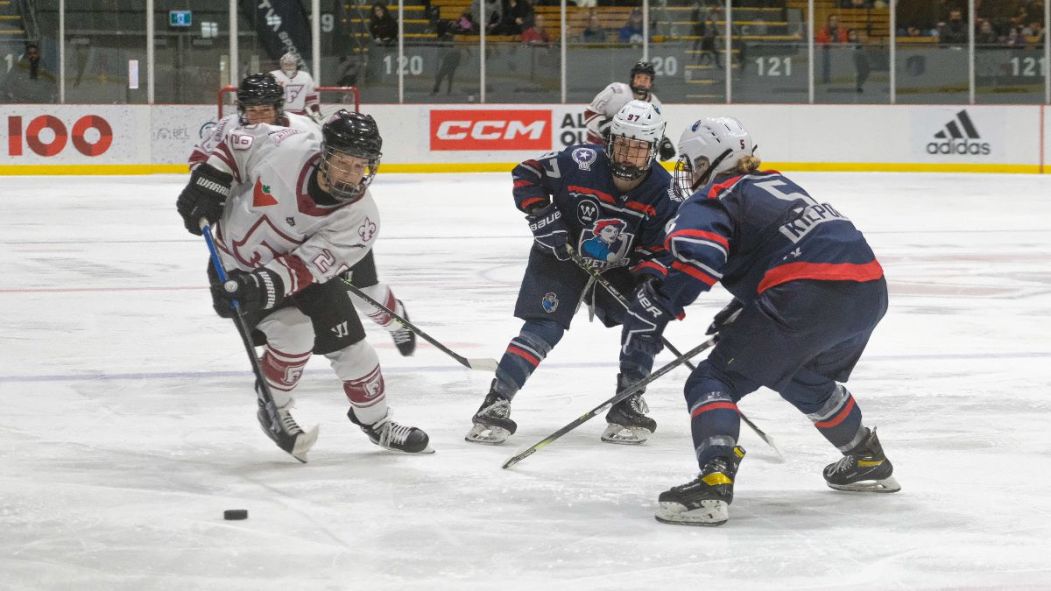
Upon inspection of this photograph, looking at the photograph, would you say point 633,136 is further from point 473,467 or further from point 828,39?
point 828,39

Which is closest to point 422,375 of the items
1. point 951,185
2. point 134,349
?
point 134,349

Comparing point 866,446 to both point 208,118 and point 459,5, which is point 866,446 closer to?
point 208,118

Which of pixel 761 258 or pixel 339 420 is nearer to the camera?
pixel 761 258

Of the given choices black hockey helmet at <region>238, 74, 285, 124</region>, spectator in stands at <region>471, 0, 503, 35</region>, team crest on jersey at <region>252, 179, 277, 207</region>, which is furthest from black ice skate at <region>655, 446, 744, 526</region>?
spectator in stands at <region>471, 0, 503, 35</region>

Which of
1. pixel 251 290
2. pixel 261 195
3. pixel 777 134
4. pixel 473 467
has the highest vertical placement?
pixel 777 134

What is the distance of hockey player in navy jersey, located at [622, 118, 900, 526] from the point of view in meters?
3.25

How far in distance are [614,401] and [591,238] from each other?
84 cm

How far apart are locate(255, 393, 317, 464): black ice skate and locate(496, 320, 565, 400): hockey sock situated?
63 cm

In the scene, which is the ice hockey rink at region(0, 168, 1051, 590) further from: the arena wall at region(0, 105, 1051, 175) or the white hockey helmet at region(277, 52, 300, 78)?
the arena wall at region(0, 105, 1051, 175)

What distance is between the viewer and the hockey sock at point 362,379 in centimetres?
394

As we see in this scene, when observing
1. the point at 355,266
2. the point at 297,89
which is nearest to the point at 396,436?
the point at 355,266

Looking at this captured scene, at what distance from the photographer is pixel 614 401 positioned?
12.1 ft

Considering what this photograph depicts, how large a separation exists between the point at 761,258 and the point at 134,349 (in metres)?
3.01

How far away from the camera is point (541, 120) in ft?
54.3
